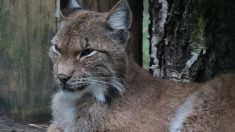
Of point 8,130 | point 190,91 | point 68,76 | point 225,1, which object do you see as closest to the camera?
point 68,76

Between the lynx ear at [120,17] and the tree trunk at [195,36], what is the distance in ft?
4.07

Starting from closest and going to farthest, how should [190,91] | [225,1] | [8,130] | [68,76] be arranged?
[68,76] → [190,91] → [225,1] → [8,130]

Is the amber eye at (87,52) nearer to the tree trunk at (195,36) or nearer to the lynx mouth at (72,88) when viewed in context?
the lynx mouth at (72,88)

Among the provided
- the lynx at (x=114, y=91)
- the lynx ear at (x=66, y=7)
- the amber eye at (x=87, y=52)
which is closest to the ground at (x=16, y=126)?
the lynx at (x=114, y=91)

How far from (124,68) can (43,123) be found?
6.74 ft

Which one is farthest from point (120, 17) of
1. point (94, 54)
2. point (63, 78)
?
point (63, 78)

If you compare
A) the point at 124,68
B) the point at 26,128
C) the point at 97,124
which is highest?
the point at 124,68

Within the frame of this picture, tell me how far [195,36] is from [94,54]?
1561 millimetres

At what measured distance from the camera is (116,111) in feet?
20.6

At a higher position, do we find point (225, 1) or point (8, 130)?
point (225, 1)

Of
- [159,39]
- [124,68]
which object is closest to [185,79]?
[159,39]

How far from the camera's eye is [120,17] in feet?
20.2

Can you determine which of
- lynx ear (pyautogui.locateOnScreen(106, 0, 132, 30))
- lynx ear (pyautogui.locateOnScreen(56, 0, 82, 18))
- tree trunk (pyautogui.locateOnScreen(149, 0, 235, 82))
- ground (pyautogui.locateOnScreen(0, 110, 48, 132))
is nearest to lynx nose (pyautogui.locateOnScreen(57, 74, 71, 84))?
lynx ear (pyautogui.locateOnScreen(106, 0, 132, 30))

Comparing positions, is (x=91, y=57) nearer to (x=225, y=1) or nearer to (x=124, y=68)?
(x=124, y=68)
